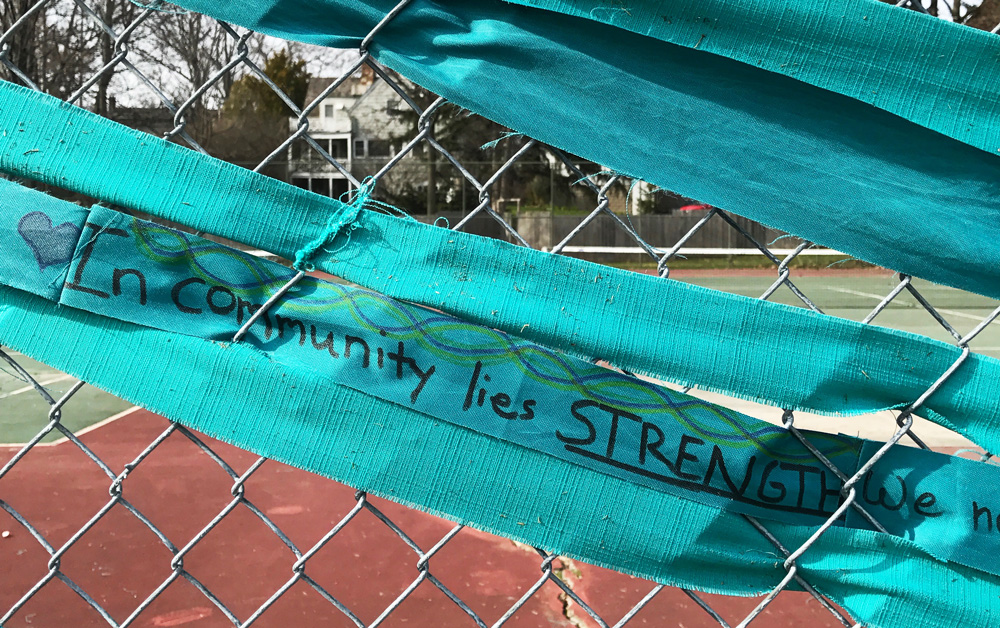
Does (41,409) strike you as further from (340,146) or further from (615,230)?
(340,146)

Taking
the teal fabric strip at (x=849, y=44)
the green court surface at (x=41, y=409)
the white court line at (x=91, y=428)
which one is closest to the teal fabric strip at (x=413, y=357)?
the teal fabric strip at (x=849, y=44)

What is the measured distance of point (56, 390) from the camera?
255 inches

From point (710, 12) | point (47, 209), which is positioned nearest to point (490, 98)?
point (710, 12)

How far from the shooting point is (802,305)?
11.0 meters

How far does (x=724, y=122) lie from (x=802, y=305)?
34.7ft

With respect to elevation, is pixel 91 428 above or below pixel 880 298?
above

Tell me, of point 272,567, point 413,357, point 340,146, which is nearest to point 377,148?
point 340,146

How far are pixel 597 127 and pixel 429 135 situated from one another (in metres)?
0.29

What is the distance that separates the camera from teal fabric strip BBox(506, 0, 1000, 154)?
111 centimetres

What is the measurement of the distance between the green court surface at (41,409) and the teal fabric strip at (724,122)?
4764 millimetres

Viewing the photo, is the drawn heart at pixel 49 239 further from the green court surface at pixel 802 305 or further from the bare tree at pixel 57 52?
the bare tree at pixel 57 52

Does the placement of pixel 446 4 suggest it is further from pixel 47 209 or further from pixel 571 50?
pixel 47 209

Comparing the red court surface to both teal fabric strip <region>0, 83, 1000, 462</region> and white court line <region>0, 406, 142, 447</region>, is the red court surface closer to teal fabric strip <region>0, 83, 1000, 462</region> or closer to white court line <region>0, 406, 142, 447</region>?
white court line <region>0, 406, 142, 447</region>

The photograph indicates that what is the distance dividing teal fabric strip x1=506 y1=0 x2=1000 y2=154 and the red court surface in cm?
234
